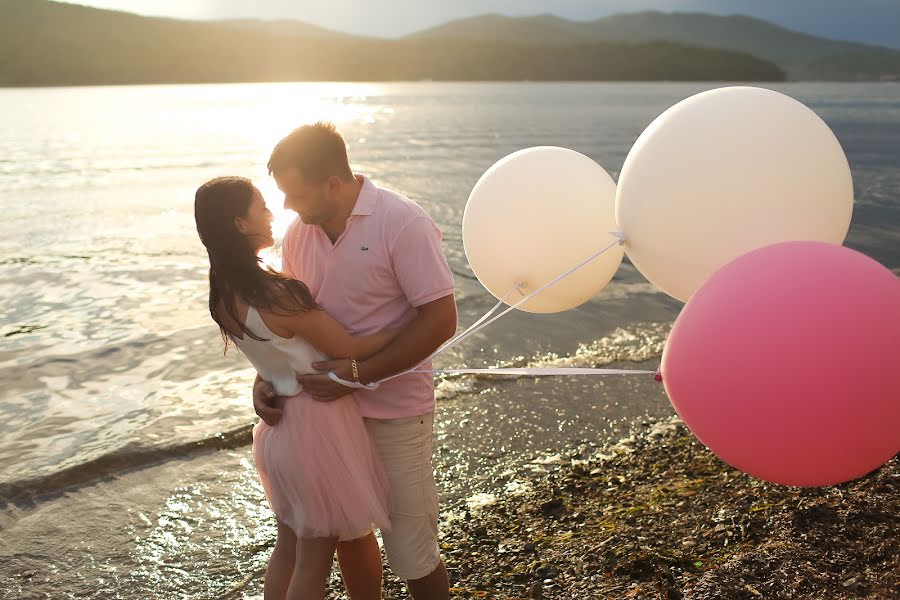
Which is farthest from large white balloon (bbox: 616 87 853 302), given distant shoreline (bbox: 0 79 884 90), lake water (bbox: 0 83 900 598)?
distant shoreline (bbox: 0 79 884 90)

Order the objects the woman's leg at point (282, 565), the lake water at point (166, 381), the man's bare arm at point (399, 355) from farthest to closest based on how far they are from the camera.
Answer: the lake water at point (166, 381), the woman's leg at point (282, 565), the man's bare arm at point (399, 355)

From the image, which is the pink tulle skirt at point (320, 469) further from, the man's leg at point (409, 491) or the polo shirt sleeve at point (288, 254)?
the polo shirt sleeve at point (288, 254)

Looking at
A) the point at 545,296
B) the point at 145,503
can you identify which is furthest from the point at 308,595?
the point at 145,503

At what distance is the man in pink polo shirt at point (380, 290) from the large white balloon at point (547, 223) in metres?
0.83

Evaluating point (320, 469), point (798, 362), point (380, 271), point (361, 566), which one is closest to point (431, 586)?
point (361, 566)

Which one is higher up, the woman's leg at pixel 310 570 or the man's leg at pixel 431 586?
the woman's leg at pixel 310 570

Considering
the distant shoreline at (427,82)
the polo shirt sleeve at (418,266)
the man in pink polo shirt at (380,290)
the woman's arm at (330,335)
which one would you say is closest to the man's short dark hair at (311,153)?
the man in pink polo shirt at (380,290)

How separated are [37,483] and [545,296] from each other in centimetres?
511

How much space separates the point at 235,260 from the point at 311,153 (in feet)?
1.62

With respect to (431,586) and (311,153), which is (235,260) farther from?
(431,586)

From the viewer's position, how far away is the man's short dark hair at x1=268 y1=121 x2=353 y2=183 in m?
2.93

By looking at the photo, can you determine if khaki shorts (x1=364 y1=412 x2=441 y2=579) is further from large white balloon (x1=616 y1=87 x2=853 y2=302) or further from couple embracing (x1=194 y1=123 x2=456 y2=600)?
large white balloon (x1=616 y1=87 x2=853 y2=302)

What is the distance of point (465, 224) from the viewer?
4.18m

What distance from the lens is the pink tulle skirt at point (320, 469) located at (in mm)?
3086
